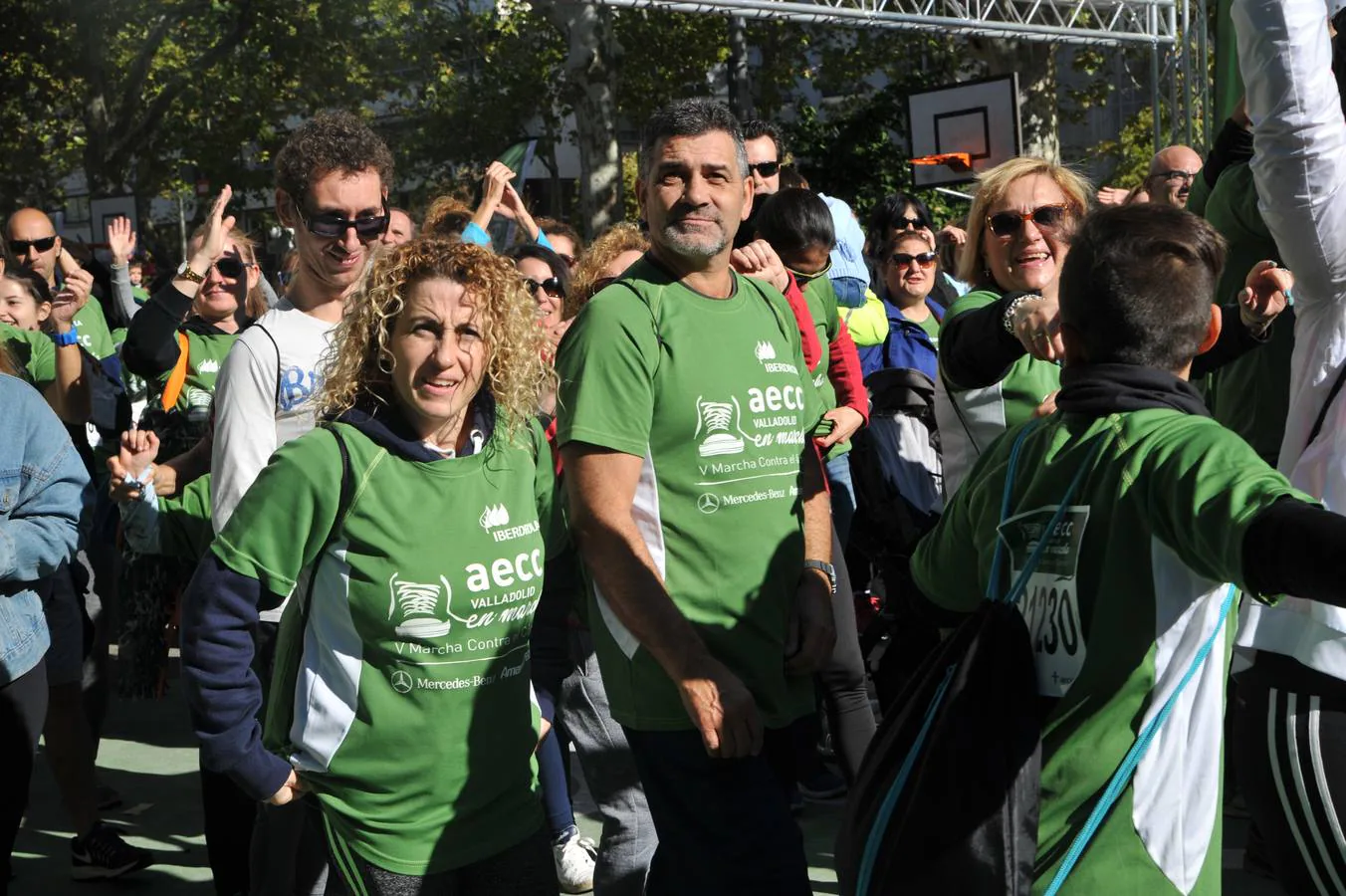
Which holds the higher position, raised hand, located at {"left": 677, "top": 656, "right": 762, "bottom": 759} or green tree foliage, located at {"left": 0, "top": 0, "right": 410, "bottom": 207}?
green tree foliage, located at {"left": 0, "top": 0, "right": 410, "bottom": 207}

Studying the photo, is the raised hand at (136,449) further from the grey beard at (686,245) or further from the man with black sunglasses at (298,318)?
the grey beard at (686,245)

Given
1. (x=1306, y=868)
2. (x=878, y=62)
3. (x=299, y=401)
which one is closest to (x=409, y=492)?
(x=299, y=401)

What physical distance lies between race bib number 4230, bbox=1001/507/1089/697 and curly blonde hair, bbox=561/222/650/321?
289 cm

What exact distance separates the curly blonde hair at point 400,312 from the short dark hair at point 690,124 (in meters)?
0.46

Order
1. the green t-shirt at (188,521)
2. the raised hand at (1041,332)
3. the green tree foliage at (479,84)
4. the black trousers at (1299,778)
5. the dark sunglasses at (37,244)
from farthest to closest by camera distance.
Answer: the green tree foliage at (479,84) < the dark sunglasses at (37,244) < the green t-shirt at (188,521) < the raised hand at (1041,332) < the black trousers at (1299,778)

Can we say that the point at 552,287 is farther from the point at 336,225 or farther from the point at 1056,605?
the point at 1056,605

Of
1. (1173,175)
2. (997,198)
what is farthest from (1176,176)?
(997,198)

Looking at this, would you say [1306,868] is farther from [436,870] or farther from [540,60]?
[540,60]

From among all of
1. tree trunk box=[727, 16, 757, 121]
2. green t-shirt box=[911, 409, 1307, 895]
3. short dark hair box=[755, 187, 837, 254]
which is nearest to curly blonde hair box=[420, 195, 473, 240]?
short dark hair box=[755, 187, 837, 254]

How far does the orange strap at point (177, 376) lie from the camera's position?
5043 millimetres

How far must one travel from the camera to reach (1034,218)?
3.67m

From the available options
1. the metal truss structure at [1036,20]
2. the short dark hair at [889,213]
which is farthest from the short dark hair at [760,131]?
the metal truss structure at [1036,20]

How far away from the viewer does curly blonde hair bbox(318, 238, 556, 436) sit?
3.00m

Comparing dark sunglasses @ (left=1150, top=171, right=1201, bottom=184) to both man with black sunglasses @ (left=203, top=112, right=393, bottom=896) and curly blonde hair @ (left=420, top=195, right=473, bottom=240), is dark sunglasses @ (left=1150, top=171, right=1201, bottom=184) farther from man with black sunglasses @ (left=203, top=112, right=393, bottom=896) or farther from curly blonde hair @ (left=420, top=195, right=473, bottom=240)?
man with black sunglasses @ (left=203, top=112, right=393, bottom=896)
